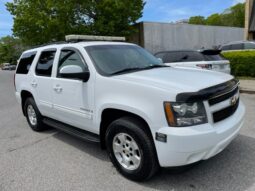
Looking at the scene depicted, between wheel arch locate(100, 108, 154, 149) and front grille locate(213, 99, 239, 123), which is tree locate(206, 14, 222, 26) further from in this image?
wheel arch locate(100, 108, 154, 149)

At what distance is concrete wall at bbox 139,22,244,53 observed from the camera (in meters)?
22.7

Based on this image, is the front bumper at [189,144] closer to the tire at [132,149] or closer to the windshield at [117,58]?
the tire at [132,149]

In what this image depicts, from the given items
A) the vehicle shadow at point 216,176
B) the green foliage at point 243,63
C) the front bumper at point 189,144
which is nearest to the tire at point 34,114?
the vehicle shadow at point 216,176

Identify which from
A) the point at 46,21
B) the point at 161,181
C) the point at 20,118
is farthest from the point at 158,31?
the point at 161,181

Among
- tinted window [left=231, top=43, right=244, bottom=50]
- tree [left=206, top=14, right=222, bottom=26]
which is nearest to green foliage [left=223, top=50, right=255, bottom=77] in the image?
tinted window [left=231, top=43, right=244, bottom=50]

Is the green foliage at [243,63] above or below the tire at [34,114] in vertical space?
above

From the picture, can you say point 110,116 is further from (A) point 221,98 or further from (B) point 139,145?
(A) point 221,98

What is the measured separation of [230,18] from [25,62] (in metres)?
71.7

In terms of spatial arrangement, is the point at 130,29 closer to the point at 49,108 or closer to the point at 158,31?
the point at 158,31

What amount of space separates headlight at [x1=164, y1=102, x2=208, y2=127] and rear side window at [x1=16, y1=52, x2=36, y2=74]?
3865 mm

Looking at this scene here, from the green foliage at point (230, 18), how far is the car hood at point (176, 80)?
6638cm

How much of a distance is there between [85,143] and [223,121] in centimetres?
269

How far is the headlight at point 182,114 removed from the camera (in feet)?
9.34

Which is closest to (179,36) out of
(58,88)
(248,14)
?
(248,14)
